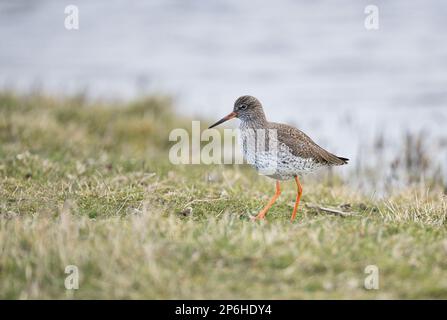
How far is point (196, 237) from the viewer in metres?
5.23

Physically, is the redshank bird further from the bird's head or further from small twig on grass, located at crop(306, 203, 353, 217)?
small twig on grass, located at crop(306, 203, 353, 217)

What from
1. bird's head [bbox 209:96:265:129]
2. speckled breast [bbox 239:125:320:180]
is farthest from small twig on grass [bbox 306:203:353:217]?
bird's head [bbox 209:96:265:129]

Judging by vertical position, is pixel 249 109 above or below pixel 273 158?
above

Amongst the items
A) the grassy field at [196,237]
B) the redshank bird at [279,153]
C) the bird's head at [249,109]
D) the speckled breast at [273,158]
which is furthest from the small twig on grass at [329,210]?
the bird's head at [249,109]

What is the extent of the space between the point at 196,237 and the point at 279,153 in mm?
1863

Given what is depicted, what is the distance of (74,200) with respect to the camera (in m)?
6.78

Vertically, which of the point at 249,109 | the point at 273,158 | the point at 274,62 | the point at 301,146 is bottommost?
the point at 273,158

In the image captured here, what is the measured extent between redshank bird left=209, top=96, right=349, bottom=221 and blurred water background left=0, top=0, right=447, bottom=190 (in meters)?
3.19

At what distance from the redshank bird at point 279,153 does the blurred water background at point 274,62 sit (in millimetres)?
3186

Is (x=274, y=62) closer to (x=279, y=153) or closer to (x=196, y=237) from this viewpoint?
(x=279, y=153)

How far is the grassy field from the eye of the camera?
4.57 metres

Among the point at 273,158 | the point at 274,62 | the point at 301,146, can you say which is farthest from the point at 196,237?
the point at 274,62

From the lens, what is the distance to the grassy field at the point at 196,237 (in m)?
4.57

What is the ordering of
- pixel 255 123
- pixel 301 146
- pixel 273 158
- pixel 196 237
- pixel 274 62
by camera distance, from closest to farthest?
pixel 196 237
pixel 273 158
pixel 301 146
pixel 255 123
pixel 274 62
